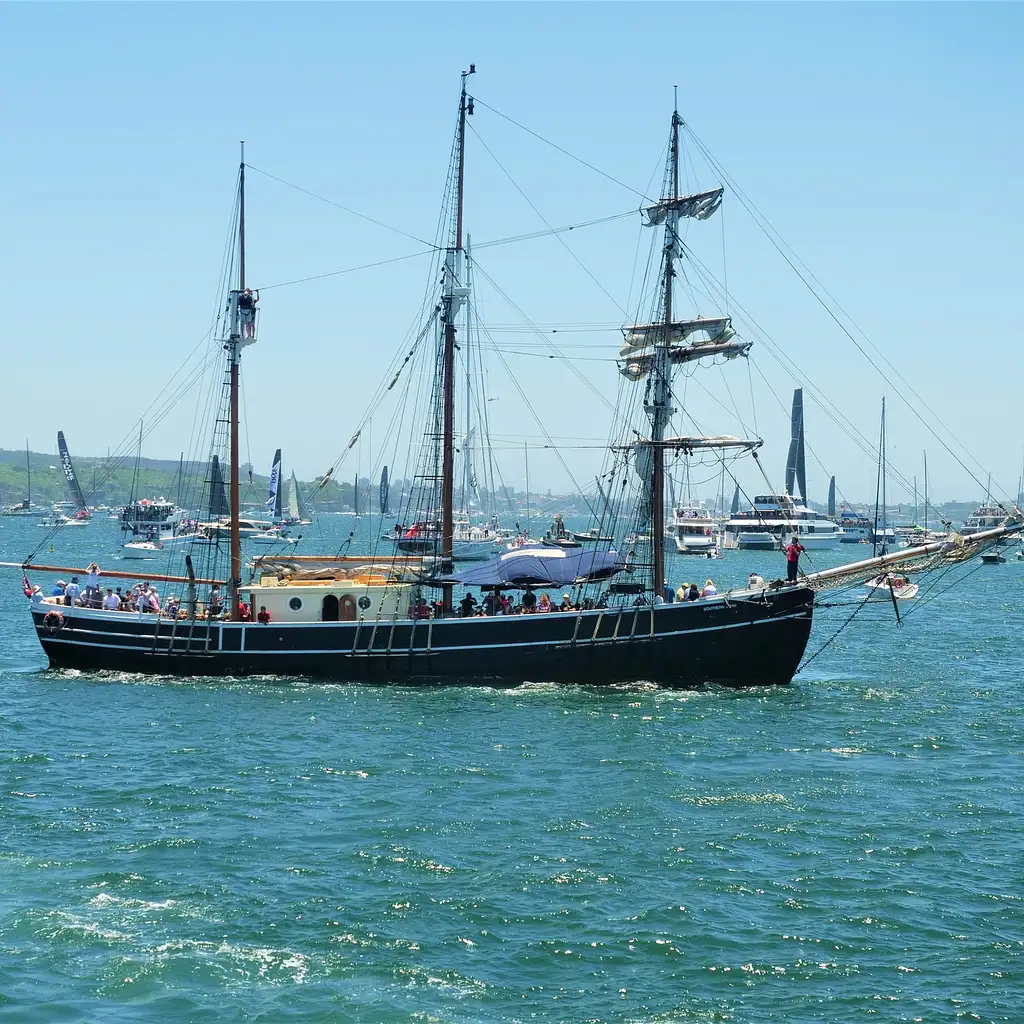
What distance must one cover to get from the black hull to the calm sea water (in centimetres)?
125

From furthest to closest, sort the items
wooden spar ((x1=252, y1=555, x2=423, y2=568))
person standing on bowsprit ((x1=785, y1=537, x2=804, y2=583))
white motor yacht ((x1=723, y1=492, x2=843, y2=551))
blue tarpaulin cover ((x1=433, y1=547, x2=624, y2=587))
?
white motor yacht ((x1=723, y1=492, x2=843, y2=551)), blue tarpaulin cover ((x1=433, y1=547, x2=624, y2=587)), wooden spar ((x1=252, y1=555, x2=423, y2=568)), person standing on bowsprit ((x1=785, y1=537, x2=804, y2=583))

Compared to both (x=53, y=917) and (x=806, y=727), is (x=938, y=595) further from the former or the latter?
(x=53, y=917)

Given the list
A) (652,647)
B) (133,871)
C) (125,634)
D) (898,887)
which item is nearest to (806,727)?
(652,647)

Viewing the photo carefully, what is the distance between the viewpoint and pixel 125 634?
1770 inches

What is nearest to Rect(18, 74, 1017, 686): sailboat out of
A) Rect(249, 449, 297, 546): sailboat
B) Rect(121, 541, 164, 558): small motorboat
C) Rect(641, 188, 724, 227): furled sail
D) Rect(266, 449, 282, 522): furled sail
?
Rect(641, 188, 724, 227): furled sail

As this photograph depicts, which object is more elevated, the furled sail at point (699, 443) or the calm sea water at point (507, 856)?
the furled sail at point (699, 443)

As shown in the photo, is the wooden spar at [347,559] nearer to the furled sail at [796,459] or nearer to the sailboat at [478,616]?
the sailboat at [478,616]

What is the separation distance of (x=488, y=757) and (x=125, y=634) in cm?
1768

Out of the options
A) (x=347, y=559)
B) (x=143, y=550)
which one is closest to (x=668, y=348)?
(x=347, y=559)

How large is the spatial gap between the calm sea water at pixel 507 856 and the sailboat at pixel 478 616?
1568mm

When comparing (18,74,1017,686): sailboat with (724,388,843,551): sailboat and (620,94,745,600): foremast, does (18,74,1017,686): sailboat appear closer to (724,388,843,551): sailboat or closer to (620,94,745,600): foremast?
(620,94,745,600): foremast

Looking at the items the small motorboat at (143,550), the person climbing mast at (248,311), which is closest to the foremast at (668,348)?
the person climbing mast at (248,311)

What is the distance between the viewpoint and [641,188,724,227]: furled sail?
152 feet

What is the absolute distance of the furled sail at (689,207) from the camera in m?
46.2
